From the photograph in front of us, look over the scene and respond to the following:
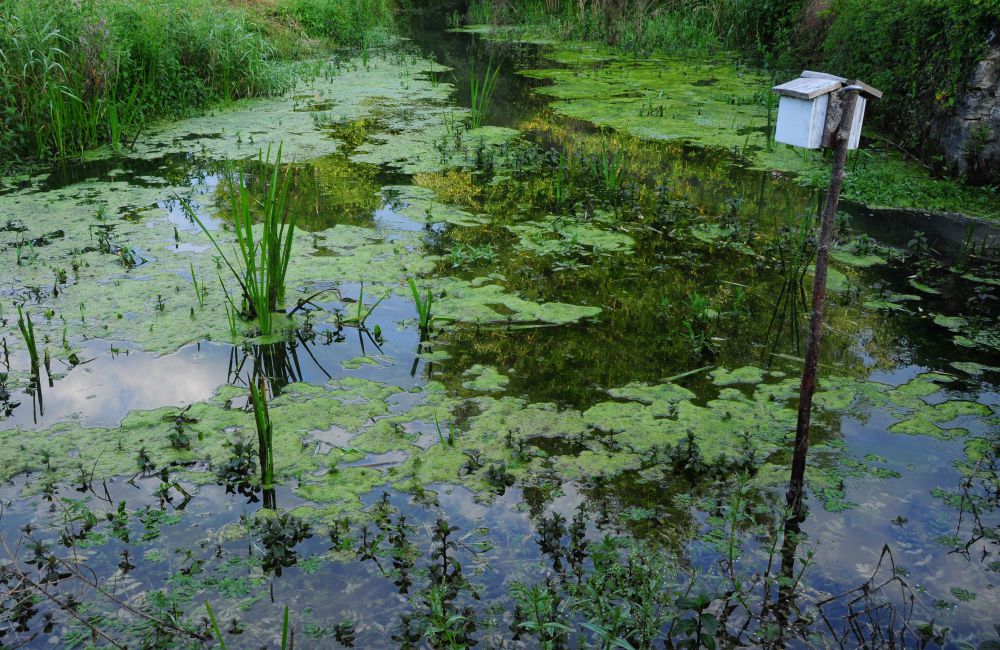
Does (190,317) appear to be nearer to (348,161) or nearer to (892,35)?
(348,161)

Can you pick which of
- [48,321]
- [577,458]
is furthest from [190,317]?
[577,458]

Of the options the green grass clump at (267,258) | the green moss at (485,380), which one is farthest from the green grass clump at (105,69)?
the green moss at (485,380)

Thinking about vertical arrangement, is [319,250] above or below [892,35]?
below

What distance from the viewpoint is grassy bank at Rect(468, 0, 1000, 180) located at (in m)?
5.85

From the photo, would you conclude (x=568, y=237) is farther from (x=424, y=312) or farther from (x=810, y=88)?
(x=810, y=88)

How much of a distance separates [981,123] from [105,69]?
6.50m

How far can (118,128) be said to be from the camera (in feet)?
21.9

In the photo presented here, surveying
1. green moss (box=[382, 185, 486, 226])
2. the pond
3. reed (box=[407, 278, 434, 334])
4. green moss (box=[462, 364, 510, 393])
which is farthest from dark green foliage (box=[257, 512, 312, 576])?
green moss (box=[382, 185, 486, 226])

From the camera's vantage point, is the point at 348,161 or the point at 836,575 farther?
the point at 348,161

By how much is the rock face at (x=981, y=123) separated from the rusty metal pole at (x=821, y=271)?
12.4 feet

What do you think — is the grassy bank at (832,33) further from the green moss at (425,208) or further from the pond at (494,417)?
the green moss at (425,208)

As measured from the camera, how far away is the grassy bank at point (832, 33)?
585 cm

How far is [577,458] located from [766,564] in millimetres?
763

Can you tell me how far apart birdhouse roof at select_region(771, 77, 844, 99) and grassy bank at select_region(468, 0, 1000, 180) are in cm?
397
